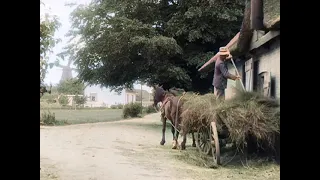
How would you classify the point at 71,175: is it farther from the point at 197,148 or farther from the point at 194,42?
the point at 194,42

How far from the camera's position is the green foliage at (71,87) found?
252cm

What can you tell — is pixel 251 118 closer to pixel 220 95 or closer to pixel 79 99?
pixel 220 95

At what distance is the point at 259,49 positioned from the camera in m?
2.47

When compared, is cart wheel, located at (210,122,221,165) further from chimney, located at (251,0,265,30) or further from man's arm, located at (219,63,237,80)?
chimney, located at (251,0,265,30)

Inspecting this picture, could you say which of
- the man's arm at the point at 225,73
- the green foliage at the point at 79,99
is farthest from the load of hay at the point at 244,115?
the green foliage at the point at 79,99

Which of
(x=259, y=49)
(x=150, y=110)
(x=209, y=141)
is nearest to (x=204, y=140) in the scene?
(x=209, y=141)

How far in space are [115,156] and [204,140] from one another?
64cm

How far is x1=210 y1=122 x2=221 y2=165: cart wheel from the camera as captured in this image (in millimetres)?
2383

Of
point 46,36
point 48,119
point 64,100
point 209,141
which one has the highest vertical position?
point 46,36

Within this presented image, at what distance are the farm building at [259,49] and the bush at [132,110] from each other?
0.64 metres

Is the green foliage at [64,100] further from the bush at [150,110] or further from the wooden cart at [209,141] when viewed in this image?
the wooden cart at [209,141]

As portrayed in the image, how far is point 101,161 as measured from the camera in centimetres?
241

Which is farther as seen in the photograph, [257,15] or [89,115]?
[89,115]
